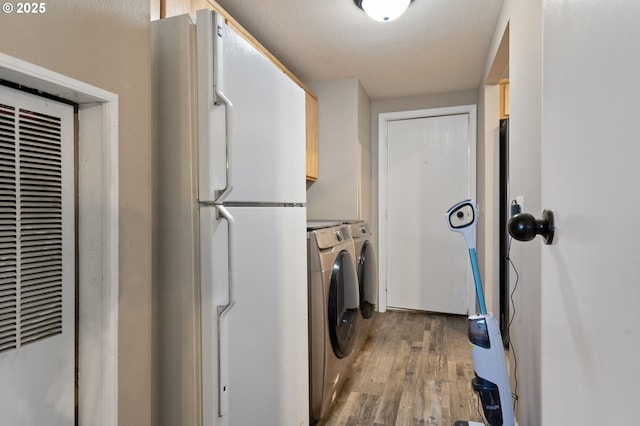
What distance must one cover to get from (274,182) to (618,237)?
3.73 ft

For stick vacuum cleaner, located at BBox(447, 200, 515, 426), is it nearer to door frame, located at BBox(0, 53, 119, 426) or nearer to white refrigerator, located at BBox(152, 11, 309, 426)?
white refrigerator, located at BBox(152, 11, 309, 426)

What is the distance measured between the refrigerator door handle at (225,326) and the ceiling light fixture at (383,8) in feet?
5.02

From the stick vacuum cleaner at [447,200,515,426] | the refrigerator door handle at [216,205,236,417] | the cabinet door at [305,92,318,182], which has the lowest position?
the stick vacuum cleaner at [447,200,515,426]

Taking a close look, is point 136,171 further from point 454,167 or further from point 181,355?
point 454,167

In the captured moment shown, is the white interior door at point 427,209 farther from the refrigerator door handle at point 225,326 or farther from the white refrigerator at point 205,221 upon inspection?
the refrigerator door handle at point 225,326

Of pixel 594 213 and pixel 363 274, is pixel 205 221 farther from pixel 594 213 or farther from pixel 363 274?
pixel 363 274

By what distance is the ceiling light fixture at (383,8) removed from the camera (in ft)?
6.08

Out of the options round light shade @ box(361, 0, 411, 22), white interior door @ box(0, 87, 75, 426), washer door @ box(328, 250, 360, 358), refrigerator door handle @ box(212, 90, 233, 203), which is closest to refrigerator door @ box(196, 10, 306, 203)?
refrigerator door handle @ box(212, 90, 233, 203)

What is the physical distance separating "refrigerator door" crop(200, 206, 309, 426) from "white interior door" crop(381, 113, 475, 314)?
2.35 m

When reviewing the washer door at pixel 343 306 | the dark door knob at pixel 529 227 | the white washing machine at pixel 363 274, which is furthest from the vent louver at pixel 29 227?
the white washing machine at pixel 363 274

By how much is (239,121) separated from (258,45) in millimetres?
1330

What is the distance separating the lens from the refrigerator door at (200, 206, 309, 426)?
105cm

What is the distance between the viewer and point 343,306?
2.03 m

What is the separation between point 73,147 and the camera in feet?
3.07
